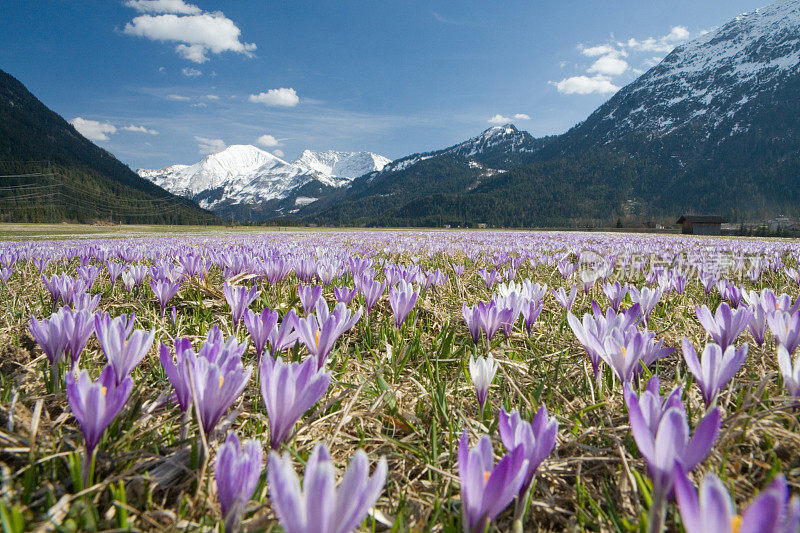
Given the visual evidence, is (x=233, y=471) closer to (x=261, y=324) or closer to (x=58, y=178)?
(x=261, y=324)

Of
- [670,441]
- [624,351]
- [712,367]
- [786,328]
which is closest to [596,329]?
[624,351]

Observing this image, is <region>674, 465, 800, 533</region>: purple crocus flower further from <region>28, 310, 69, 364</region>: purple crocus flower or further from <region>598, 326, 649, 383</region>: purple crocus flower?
<region>28, 310, 69, 364</region>: purple crocus flower

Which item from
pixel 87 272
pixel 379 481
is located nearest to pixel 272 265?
pixel 87 272

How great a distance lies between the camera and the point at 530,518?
39.2 inches

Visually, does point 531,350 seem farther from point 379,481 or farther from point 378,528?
point 379,481

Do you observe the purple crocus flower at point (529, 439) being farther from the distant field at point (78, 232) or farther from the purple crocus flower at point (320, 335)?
the distant field at point (78, 232)

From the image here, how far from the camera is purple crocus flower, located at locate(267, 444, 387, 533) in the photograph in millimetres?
556

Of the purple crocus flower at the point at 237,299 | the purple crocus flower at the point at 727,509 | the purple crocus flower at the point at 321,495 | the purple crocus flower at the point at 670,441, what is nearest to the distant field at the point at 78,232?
the purple crocus flower at the point at 237,299

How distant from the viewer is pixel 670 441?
2.53 feet

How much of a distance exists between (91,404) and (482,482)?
2.71ft

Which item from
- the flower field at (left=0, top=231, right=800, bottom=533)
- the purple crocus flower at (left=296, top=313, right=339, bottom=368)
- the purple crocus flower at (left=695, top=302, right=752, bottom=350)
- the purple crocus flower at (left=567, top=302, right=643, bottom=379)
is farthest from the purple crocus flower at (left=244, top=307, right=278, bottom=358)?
the purple crocus flower at (left=695, top=302, right=752, bottom=350)

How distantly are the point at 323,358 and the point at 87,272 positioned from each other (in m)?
2.54

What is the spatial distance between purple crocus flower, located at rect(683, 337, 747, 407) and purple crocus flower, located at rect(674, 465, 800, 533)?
2.39 ft

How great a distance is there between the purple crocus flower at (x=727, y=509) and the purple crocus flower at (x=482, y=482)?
24 centimetres
